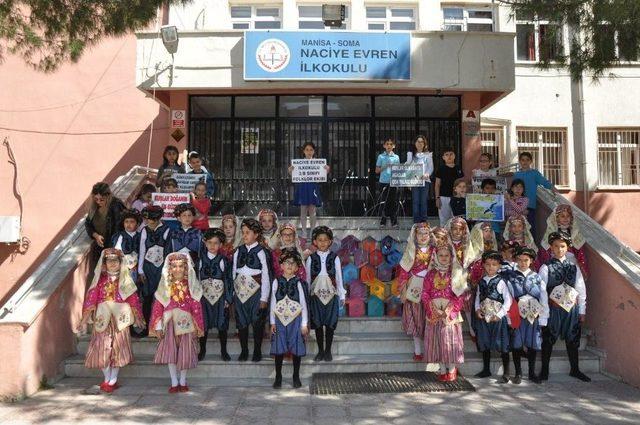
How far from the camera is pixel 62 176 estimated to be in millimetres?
12938

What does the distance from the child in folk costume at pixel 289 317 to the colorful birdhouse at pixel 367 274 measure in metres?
1.72

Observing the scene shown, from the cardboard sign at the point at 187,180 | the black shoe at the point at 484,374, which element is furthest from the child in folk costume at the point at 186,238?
the black shoe at the point at 484,374

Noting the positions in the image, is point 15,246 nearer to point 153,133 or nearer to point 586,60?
point 153,133

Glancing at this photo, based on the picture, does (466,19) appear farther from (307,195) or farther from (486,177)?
(307,195)

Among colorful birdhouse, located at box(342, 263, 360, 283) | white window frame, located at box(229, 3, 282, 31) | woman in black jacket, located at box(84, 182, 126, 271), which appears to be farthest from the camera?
white window frame, located at box(229, 3, 282, 31)

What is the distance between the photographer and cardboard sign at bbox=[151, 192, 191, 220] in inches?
306

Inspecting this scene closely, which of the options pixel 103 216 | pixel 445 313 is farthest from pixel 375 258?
pixel 103 216

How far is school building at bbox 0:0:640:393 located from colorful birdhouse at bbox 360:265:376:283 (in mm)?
3899

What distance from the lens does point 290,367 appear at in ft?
20.8

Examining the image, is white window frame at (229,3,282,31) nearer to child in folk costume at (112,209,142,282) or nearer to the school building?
the school building

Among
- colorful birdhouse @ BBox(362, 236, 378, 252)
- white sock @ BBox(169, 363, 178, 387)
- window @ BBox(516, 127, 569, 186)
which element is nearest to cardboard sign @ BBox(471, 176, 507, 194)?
colorful birdhouse @ BBox(362, 236, 378, 252)

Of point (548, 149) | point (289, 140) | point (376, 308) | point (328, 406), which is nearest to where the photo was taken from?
point (328, 406)

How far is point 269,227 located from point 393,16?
29.2 ft

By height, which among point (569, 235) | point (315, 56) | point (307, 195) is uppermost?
point (315, 56)
